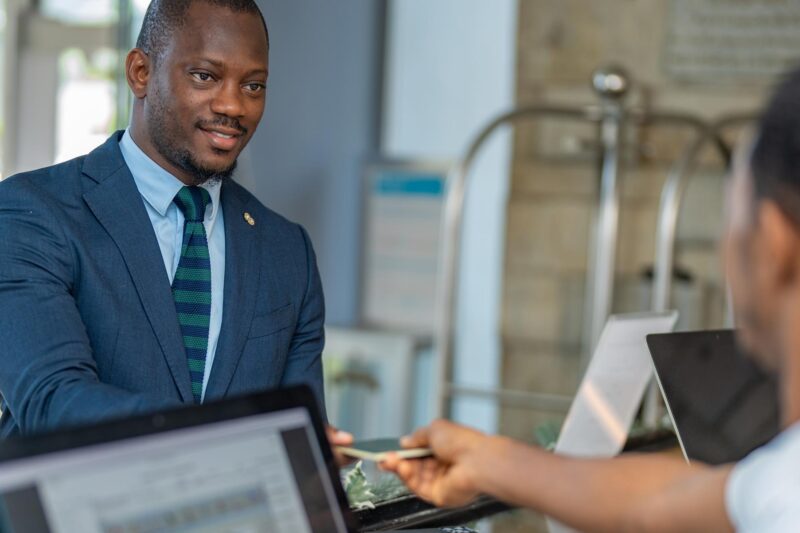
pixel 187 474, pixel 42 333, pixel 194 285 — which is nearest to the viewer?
pixel 187 474

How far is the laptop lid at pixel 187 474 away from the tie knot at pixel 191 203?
794 mm

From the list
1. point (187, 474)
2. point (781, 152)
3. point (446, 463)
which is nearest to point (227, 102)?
point (446, 463)

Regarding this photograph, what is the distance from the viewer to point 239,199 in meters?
1.97

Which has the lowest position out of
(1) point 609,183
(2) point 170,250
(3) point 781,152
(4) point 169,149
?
(1) point 609,183

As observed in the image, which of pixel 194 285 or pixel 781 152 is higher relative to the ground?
pixel 781 152

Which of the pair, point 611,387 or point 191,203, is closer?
point 191,203

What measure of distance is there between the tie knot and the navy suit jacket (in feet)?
0.19

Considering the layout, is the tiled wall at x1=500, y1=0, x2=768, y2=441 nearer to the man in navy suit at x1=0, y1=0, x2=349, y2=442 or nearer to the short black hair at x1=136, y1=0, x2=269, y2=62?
the man in navy suit at x1=0, y1=0, x2=349, y2=442

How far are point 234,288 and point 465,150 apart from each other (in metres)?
2.71

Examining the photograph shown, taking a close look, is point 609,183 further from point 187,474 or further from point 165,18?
point 187,474

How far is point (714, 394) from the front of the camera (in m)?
1.80

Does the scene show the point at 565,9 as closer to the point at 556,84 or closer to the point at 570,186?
the point at 556,84

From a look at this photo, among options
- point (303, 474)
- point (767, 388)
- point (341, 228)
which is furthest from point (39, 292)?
point (341, 228)

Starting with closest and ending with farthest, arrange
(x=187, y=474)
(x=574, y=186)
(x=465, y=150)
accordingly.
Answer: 1. (x=187, y=474)
2. (x=465, y=150)
3. (x=574, y=186)
